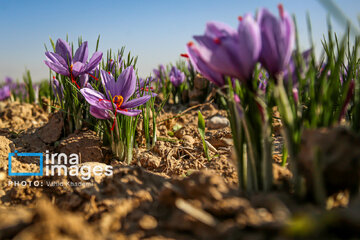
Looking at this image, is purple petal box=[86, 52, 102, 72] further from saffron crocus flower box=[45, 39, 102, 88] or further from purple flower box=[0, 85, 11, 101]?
purple flower box=[0, 85, 11, 101]

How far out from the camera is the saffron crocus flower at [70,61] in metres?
2.00

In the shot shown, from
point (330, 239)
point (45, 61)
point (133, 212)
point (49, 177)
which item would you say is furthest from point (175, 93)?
point (330, 239)

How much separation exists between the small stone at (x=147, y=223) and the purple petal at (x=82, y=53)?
1475mm

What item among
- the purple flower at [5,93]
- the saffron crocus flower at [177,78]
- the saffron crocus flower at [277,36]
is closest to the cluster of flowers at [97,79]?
the saffron crocus flower at [277,36]

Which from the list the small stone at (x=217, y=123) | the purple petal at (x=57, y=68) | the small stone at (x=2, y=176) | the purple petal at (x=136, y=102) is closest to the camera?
the small stone at (x=2, y=176)

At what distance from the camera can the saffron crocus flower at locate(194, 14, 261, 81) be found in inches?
34.4

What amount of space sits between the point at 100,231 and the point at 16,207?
66 cm

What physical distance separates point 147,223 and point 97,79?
1.36 metres

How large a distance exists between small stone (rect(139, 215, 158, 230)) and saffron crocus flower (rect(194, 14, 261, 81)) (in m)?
0.55

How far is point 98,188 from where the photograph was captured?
1202mm

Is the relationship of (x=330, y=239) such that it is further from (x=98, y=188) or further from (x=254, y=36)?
(x=98, y=188)

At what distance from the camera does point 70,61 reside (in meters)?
2.11

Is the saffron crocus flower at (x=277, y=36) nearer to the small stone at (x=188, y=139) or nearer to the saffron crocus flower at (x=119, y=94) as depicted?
the saffron crocus flower at (x=119, y=94)

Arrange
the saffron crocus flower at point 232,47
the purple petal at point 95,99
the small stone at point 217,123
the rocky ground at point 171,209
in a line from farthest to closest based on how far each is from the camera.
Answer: the small stone at point 217,123 → the purple petal at point 95,99 → the saffron crocus flower at point 232,47 → the rocky ground at point 171,209
